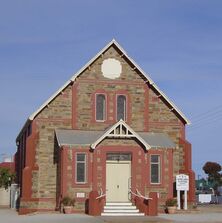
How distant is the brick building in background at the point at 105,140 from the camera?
34375mm

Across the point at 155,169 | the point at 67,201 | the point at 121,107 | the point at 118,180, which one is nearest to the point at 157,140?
the point at 155,169

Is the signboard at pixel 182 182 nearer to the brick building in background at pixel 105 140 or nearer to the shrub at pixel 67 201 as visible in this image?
the brick building in background at pixel 105 140

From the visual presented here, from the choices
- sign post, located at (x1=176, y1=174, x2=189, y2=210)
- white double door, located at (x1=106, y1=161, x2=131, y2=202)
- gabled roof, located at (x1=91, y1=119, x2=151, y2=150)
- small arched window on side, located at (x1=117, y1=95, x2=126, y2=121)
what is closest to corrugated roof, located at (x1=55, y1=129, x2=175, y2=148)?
gabled roof, located at (x1=91, y1=119, x2=151, y2=150)

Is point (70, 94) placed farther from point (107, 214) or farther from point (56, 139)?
point (107, 214)

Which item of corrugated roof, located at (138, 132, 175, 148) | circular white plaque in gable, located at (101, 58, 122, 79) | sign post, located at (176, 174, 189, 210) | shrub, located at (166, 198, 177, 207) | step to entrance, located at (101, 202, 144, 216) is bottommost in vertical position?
step to entrance, located at (101, 202, 144, 216)

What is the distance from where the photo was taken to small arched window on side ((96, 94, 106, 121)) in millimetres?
37531

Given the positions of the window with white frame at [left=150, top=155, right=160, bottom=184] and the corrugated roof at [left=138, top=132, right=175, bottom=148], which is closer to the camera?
the window with white frame at [left=150, top=155, right=160, bottom=184]

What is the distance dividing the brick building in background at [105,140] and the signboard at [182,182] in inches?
16.0

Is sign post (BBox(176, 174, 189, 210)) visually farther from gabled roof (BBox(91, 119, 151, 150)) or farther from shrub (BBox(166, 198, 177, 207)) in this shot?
gabled roof (BBox(91, 119, 151, 150))

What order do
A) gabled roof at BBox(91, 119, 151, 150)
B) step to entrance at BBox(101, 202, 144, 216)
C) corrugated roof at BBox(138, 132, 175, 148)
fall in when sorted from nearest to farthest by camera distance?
step to entrance at BBox(101, 202, 144, 216)
gabled roof at BBox(91, 119, 151, 150)
corrugated roof at BBox(138, 132, 175, 148)

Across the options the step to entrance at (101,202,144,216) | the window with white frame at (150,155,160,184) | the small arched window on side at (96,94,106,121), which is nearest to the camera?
the step to entrance at (101,202,144,216)

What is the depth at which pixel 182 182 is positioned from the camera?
35875mm

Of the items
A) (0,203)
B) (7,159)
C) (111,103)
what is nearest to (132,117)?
(111,103)

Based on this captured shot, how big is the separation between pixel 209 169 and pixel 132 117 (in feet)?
188
